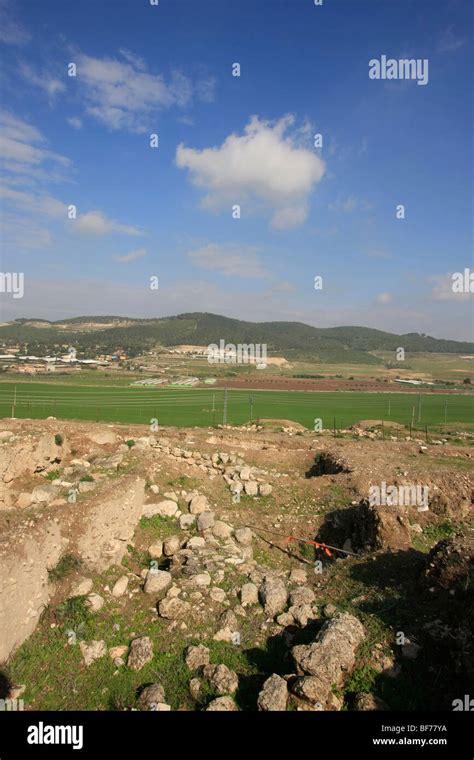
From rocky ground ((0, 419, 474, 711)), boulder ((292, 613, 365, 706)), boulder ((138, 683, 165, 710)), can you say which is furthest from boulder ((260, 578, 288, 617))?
boulder ((138, 683, 165, 710))

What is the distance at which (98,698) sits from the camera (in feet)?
21.9

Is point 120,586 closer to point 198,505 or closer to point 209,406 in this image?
point 198,505

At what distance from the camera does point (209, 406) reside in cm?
5012

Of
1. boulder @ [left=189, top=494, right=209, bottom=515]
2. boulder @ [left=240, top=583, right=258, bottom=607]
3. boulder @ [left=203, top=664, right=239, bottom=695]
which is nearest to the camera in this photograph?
boulder @ [left=203, top=664, right=239, bottom=695]

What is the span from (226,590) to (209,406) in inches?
1617

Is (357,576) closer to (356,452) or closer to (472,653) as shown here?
(472,653)

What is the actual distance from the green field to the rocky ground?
2175 cm

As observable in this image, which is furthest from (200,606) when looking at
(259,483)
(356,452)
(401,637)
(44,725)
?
(356,452)

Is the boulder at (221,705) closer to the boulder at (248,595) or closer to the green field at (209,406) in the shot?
the boulder at (248,595)

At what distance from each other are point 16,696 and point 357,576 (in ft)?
23.9

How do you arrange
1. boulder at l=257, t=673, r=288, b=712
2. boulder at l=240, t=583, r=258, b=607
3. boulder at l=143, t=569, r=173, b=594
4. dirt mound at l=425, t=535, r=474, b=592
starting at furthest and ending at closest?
boulder at l=143, t=569, r=173, b=594, boulder at l=240, t=583, r=258, b=607, dirt mound at l=425, t=535, r=474, b=592, boulder at l=257, t=673, r=288, b=712

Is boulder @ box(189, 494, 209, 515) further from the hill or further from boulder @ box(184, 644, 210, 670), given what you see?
the hill

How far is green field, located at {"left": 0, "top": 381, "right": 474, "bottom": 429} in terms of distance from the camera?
1589 inches

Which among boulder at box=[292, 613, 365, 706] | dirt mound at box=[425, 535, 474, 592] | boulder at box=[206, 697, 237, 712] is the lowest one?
boulder at box=[206, 697, 237, 712]
